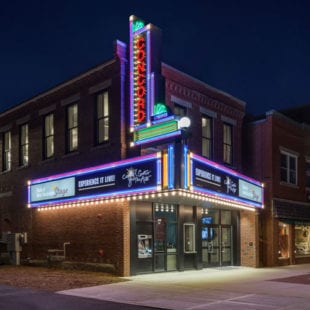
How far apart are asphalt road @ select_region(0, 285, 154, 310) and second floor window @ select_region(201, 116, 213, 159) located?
38.1 feet

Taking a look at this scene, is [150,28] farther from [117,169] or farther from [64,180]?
[64,180]

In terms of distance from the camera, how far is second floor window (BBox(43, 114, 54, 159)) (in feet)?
81.8

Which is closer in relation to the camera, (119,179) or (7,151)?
(119,179)

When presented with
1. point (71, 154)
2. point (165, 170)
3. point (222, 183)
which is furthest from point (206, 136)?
point (165, 170)

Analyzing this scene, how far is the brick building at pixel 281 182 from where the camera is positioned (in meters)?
25.9

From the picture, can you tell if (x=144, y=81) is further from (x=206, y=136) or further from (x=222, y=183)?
(x=206, y=136)

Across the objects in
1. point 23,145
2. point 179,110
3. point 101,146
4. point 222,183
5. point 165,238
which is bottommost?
point 165,238

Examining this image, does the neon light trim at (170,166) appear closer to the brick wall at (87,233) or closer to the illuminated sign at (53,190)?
the brick wall at (87,233)

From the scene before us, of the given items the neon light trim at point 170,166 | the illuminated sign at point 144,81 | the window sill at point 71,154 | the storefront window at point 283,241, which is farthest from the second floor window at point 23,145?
the storefront window at point 283,241

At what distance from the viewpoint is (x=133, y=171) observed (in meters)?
18.3

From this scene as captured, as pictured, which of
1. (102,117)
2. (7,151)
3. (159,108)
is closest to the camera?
(159,108)

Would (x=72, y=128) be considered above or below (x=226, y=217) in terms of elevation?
above

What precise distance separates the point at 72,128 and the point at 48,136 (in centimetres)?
220

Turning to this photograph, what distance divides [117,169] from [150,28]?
18.1 feet
